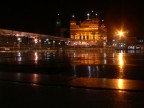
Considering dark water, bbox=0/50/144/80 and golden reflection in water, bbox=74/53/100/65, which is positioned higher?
golden reflection in water, bbox=74/53/100/65

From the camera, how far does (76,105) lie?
10367 mm

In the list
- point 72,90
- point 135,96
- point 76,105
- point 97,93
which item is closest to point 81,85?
point 72,90

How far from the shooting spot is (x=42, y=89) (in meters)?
14.2

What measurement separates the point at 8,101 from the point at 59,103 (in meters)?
1.81

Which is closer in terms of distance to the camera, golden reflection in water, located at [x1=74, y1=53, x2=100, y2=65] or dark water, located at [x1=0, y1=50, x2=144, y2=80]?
dark water, located at [x1=0, y1=50, x2=144, y2=80]

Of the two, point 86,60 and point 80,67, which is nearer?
point 80,67

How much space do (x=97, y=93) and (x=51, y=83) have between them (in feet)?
11.4

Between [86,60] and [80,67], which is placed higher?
[86,60]

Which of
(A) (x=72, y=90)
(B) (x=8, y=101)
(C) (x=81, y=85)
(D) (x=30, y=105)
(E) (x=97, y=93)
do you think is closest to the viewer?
(D) (x=30, y=105)

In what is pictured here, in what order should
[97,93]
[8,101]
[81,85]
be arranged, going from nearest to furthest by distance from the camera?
[8,101], [97,93], [81,85]

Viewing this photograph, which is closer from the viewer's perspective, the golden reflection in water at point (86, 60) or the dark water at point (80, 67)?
the dark water at point (80, 67)

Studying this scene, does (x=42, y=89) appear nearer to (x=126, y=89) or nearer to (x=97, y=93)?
(x=97, y=93)

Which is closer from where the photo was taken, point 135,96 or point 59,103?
point 59,103

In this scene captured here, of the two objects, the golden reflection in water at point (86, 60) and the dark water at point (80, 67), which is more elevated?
the golden reflection in water at point (86, 60)
